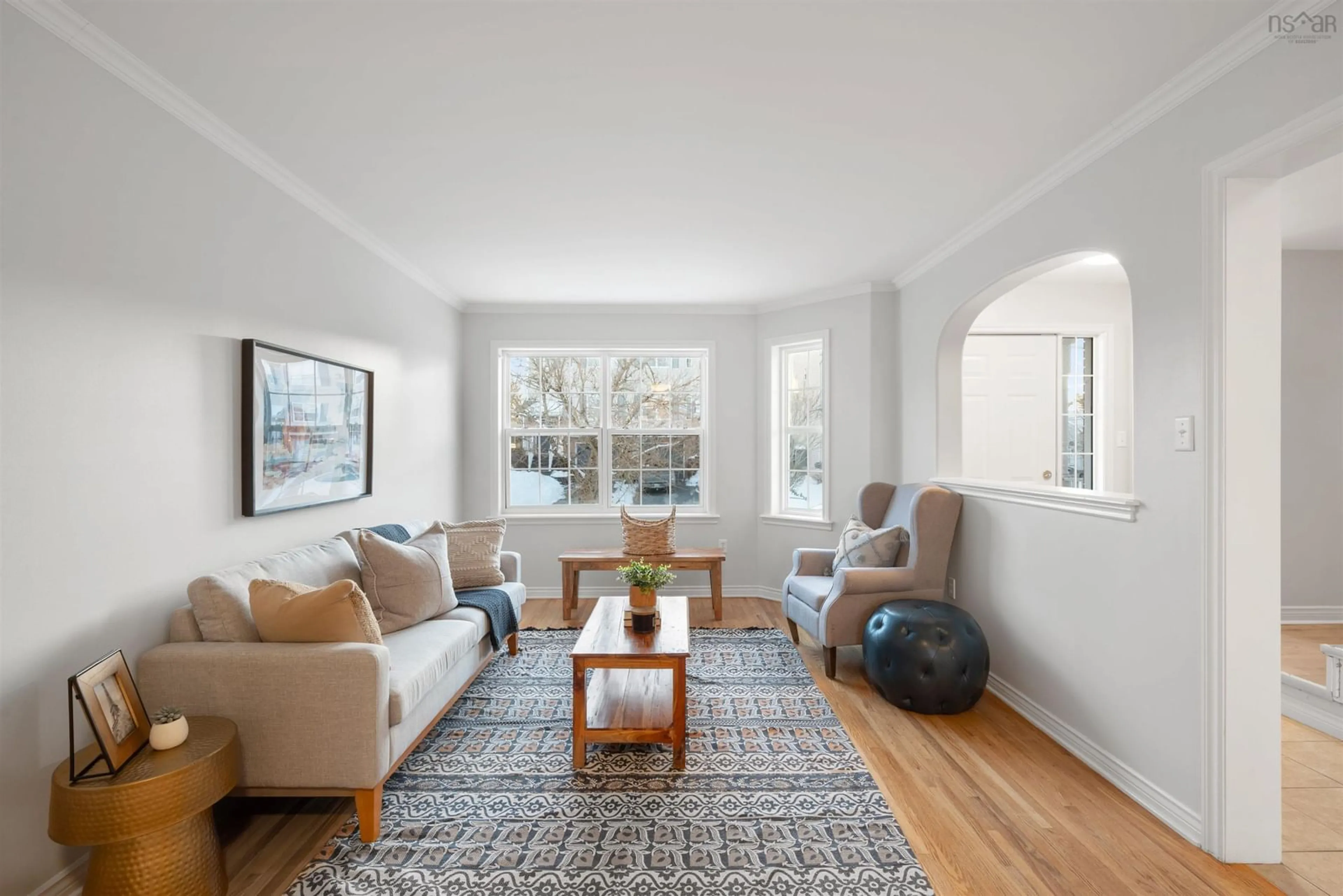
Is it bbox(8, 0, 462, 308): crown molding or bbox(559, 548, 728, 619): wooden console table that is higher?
bbox(8, 0, 462, 308): crown molding

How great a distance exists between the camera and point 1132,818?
7.42ft

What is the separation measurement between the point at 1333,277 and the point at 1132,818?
13.9 feet

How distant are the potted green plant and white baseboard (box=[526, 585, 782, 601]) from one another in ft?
7.96

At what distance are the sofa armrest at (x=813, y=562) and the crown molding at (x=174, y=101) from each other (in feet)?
11.0

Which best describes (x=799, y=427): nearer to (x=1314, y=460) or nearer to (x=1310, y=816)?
(x=1314, y=460)

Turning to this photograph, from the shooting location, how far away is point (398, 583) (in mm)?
3092

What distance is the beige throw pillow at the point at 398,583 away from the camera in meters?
3.06

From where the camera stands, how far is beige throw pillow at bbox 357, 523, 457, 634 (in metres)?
3.06

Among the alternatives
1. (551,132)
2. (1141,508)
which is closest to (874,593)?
(1141,508)

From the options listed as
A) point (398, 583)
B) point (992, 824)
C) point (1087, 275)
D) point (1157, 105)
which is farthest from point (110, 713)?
point (1087, 275)

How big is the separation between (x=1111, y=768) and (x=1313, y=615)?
9.91ft

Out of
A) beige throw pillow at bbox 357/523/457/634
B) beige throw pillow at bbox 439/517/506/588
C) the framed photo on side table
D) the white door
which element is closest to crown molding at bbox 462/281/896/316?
the white door

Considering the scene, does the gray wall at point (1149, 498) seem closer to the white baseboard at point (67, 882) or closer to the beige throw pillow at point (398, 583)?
the beige throw pillow at point (398, 583)

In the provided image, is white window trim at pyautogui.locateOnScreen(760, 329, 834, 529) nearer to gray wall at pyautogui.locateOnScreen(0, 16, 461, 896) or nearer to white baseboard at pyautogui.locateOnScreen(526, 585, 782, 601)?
white baseboard at pyautogui.locateOnScreen(526, 585, 782, 601)
